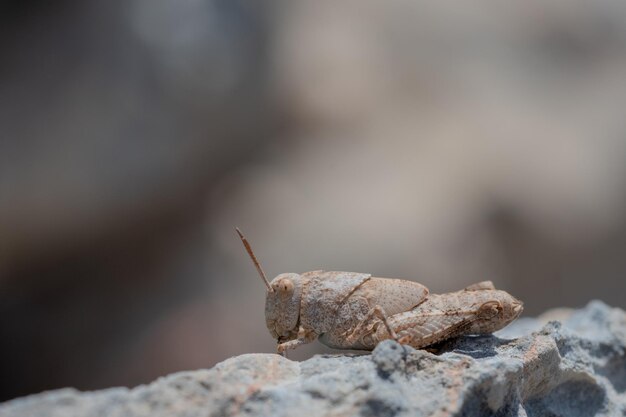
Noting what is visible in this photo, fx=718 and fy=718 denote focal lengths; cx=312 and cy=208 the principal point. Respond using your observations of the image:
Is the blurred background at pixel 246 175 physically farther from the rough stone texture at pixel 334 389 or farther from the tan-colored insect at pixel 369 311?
the rough stone texture at pixel 334 389

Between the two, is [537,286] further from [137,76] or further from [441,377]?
[441,377]

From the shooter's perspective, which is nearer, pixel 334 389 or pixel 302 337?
pixel 334 389

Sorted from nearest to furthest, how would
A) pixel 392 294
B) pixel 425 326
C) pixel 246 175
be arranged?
pixel 425 326 → pixel 392 294 → pixel 246 175

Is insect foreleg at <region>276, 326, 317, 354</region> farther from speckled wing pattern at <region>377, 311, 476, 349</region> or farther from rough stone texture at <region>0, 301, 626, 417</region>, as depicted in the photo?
rough stone texture at <region>0, 301, 626, 417</region>

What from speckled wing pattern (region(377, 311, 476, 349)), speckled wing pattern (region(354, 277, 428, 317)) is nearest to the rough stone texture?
speckled wing pattern (region(377, 311, 476, 349))

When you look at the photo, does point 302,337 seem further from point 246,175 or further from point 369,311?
point 246,175

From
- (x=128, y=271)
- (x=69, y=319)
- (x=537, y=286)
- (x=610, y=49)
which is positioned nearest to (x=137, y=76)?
(x=128, y=271)

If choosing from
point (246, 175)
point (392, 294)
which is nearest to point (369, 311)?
point (392, 294)
